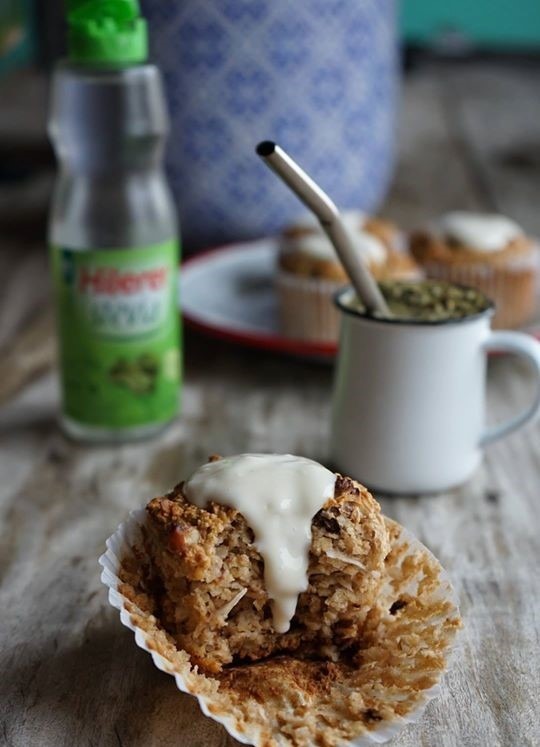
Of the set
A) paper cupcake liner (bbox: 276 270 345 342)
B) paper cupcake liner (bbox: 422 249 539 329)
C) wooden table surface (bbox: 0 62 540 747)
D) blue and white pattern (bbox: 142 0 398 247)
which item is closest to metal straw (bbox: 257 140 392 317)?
wooden table surface (bbox: 0 62 540 747)

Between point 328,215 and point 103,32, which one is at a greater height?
point 103,32

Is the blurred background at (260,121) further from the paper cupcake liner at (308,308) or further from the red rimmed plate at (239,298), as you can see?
the paper cupcake liner at (308,308)

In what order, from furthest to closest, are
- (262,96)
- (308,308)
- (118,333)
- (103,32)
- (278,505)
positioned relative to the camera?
(262,96) → (308,308) → (118,333) → (103,32) → (278,505)

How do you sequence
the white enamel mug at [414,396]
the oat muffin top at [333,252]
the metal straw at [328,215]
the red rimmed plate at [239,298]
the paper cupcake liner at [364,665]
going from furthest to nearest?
the oat muffin top at [333,252] → the red rimmed plate at [239,298] → the white enamel mug at [414,396] → the metal straw at [328,215] → the paper cupcake liner at [364,665]

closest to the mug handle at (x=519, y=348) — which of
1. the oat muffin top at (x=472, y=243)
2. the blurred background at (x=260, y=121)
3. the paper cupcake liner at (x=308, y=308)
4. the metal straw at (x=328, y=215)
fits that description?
the metal straw at (x=328, y=215)

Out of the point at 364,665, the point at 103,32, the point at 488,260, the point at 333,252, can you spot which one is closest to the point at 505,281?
the point at 488,260

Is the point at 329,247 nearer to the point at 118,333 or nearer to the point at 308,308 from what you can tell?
the point at 308,308

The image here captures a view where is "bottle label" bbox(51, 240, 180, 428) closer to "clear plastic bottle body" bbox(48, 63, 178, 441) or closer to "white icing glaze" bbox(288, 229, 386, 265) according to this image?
"clear plastic bottle body" bbox(48, 63, 178, 441)
